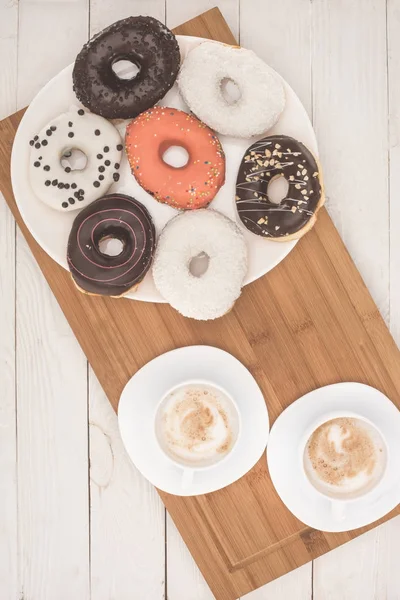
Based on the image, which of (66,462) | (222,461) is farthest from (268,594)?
(66,462)

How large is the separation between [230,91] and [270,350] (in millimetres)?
663

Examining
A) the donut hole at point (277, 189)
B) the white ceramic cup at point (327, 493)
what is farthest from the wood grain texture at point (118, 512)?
the donut hole at point (277, 189)

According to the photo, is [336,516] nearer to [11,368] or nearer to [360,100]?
[11,368]

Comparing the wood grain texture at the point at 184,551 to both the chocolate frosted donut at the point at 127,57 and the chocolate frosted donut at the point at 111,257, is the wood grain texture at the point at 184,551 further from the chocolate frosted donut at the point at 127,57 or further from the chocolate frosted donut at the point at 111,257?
the chocolate frosted donut at the point at 111,257

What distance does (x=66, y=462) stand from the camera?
1.67 metres

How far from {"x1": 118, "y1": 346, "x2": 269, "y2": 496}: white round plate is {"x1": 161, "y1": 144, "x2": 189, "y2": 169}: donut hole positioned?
0.45m

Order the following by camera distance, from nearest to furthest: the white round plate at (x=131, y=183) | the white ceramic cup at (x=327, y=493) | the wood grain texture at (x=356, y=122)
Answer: the white ceramic cup at (x=327, y=493) < the white round plate at (x=131, y=183) < the wood grain texture at (x=356, y=122)

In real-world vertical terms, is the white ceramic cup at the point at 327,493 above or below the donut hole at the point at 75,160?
below

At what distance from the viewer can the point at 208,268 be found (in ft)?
4.72

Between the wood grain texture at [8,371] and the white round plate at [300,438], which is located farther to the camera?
the wood grain texture at [8,371]

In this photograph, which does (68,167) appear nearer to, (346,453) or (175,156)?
(175,156)

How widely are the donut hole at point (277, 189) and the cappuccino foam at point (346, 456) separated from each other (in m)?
0.55

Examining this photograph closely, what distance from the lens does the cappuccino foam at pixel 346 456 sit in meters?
1.44

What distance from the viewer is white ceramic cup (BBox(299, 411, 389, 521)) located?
1.39 metres
